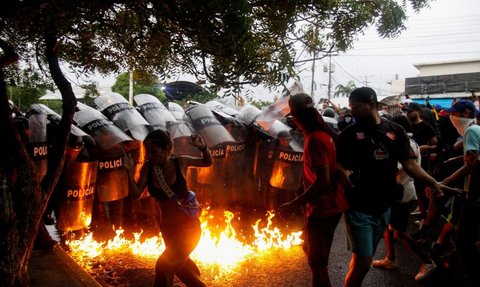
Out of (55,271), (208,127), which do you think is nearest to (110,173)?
(55,271)

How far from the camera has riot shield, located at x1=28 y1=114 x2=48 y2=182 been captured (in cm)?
432

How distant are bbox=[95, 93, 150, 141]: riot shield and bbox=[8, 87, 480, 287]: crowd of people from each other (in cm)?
4

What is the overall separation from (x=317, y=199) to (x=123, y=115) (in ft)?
10.6

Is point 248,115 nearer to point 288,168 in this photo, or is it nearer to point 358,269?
point 288,168

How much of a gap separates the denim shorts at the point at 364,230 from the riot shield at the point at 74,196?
325 centimetres

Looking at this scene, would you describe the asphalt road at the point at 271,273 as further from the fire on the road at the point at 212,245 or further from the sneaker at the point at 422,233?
the sneaker at the point at 422,233

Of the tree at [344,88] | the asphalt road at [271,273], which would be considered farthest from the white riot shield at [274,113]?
the tree at [344,88]

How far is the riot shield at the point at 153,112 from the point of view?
5.75 meters

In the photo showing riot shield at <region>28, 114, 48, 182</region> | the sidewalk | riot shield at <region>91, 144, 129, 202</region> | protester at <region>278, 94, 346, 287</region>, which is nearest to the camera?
protester at <region>278, 94, 346, 287</region>

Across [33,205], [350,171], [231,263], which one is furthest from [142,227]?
[350,171]

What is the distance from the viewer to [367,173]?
11.0 feet

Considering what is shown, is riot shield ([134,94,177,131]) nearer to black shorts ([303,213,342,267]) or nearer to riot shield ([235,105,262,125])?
riot shield ([235,105,262,125])

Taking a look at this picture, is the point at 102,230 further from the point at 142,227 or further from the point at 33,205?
the point at 33,205

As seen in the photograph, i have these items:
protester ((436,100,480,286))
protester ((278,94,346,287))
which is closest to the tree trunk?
protester ((278,94,346,287))
